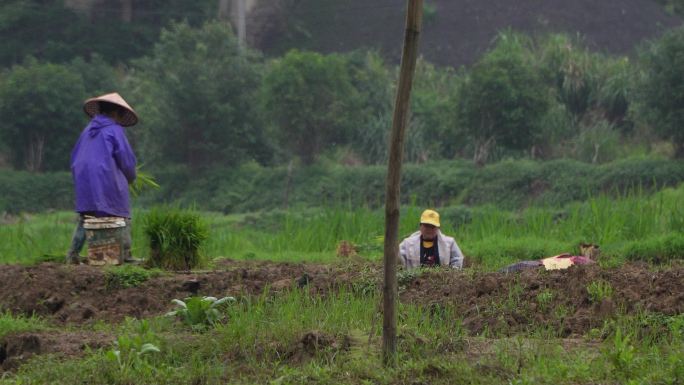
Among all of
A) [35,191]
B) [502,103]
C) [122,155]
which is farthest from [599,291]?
[35,191]

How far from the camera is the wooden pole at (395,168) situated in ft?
18.9

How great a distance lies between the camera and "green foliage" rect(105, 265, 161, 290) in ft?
28.7

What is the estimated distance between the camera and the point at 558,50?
2698 cm

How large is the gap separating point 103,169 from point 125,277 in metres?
1.43

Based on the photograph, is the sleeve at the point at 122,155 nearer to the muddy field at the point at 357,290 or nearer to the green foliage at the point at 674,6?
the muddy field at the point at 357,290

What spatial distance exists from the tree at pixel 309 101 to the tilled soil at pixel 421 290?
14897 millimetres

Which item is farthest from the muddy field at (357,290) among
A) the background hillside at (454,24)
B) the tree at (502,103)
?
the background hillside at (454,24)

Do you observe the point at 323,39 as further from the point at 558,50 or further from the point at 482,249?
the point at 482,249

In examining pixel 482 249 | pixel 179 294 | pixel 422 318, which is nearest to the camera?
pixel 422 318

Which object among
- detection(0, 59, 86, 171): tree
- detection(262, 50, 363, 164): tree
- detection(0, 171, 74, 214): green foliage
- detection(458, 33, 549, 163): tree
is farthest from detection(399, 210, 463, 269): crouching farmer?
detection(0, 59, 86, 171): tree

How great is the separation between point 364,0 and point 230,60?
1198 centimetres

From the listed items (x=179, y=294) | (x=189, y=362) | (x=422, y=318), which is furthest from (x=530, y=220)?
(x=189, y=362)

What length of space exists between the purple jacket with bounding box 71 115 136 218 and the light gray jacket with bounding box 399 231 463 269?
7.48 feet

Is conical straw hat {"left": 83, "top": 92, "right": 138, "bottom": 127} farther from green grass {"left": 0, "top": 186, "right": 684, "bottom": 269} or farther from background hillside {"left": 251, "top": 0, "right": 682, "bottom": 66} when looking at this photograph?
background hillside {"left": 251, "top": 0, "right": 682, "bottom": 66}
